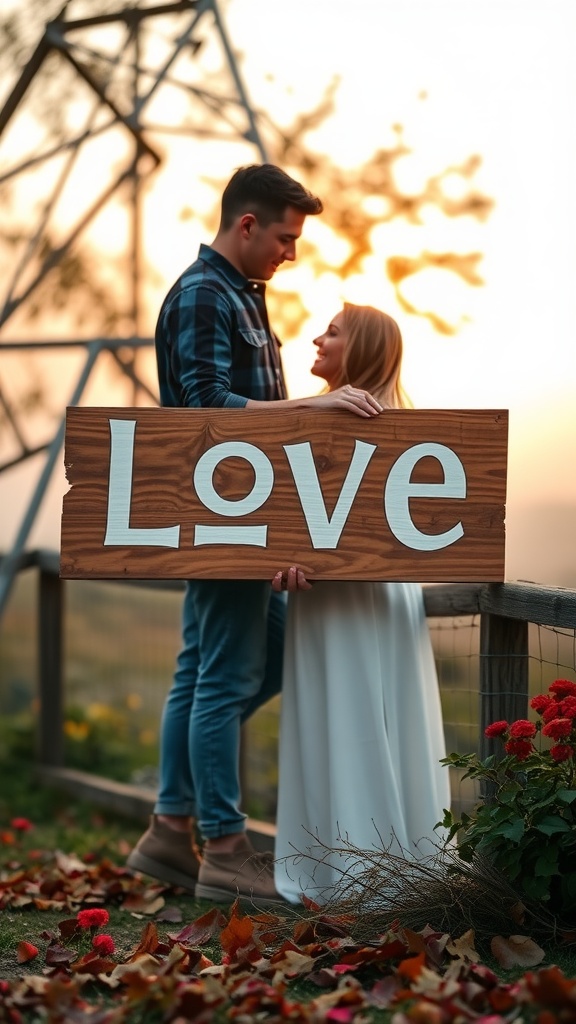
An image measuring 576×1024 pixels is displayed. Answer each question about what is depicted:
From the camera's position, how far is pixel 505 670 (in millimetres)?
2723

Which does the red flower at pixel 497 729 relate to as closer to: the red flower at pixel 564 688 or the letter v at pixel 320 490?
the red flower at pixel 564 688

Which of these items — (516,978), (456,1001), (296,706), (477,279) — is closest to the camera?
(456,1001)

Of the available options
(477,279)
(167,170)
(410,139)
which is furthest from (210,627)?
(167,170)

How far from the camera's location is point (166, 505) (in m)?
2.66

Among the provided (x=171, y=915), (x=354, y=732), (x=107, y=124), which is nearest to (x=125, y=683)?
(x=107, y=124)

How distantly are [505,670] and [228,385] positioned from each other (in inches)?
37.4

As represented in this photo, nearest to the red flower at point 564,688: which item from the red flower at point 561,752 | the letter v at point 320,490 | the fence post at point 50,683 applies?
the red flower at point 561,752

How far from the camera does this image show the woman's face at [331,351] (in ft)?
9.27

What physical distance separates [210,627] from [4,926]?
835 mm

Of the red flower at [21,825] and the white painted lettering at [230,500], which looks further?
the red flower at [21,825]

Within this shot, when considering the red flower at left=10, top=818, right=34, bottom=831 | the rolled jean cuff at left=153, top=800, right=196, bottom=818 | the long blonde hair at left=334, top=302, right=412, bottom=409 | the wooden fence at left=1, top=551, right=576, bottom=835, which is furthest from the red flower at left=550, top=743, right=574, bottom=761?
the red flower at left=10, top=818, right=34, bottom=831

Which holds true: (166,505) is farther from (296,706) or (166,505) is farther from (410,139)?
(410,139)

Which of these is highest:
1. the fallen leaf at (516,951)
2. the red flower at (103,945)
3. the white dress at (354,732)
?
the white dress at (354,732)

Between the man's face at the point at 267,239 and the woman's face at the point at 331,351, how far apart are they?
0.23 metres
